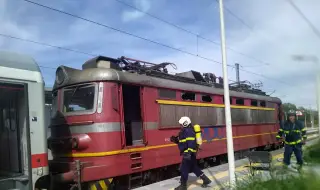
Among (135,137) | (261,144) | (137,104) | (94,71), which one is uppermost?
(94,71)

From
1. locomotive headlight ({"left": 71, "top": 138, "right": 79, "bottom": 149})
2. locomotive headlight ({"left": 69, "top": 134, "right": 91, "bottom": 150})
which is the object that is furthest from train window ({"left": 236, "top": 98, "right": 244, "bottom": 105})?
locomotive headlight ({"left": 71, "top": 138, "right": 79, "bottom": 149})

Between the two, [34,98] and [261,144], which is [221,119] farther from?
[34,98]

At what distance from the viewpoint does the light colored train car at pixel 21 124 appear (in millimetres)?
5914

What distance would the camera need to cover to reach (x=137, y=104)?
938 centimetres

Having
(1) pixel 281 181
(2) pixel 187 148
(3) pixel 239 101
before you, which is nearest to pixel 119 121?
(2) pixel 187 148

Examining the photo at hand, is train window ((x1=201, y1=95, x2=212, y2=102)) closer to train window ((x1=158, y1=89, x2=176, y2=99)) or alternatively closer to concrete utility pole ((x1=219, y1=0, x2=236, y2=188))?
train window ((x1=158, y1=89, x2=176, y2=99))

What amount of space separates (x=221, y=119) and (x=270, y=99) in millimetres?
A: 6467

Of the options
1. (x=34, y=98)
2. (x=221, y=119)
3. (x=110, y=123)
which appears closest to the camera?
(x=34, y=98)

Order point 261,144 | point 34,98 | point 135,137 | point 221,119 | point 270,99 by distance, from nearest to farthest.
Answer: point 34,98 → point 135,137 → point 221,119 → point 261,144 → point 270,99

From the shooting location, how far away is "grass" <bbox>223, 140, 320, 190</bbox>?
462 centimetres

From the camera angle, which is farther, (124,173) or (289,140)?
(289,140)

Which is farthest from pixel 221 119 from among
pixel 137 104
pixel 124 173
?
pixel 124 173

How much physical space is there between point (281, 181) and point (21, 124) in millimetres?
4567

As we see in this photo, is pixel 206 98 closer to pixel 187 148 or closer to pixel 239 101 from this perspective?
pixel 239 101
